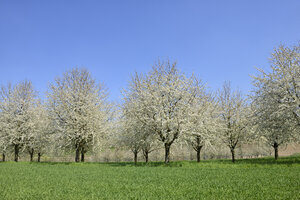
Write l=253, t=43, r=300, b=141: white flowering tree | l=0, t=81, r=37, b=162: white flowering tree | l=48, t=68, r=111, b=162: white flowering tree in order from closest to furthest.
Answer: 1. l=253, t=43, r=300, b=141: white flowering tree
2. l=48, t=68, r=111, b=162: white flowering tree
3. l=0, t=81, r=37, b=162: white flowering tree

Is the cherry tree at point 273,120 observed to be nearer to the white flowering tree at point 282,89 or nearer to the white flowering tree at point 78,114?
the white flowering tree at point 282,89

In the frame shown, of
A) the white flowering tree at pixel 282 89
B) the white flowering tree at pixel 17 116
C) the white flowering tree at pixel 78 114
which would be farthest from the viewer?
the white flowering tree at pixel 17 116

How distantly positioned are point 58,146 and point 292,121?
93.2 feet

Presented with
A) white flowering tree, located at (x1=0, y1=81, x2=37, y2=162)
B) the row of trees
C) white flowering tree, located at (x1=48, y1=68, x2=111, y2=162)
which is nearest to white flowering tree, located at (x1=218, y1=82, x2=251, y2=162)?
the row of trees

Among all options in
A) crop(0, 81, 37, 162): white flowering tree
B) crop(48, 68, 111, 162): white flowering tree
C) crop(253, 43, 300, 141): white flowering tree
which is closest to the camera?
crop(253, 43, 300, 141): white flowering tree

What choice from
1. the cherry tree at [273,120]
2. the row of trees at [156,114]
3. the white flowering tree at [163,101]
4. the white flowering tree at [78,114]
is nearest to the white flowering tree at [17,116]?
the row of trees at [156,114]

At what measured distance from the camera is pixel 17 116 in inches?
1452

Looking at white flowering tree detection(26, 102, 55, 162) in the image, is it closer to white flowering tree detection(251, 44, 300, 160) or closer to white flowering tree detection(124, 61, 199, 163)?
white flowering tree detection(124, 61, 199, 163)

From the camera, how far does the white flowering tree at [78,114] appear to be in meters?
29.1

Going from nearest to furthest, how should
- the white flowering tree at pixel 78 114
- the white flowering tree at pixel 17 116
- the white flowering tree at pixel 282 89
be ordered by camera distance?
the white flowering tree at pixel 282 89, the white flowering tree at pixel 78 114, the white flowering tree at pixel 17 116

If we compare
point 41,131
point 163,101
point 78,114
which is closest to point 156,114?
point 163,101

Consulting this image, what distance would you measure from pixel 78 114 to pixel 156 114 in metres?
11.7

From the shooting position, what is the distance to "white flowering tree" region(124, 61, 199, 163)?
74.5 ft

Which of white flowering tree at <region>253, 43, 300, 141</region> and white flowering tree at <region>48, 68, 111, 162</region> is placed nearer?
white flowering tree at <region>253, 43, 300, 141</region>
